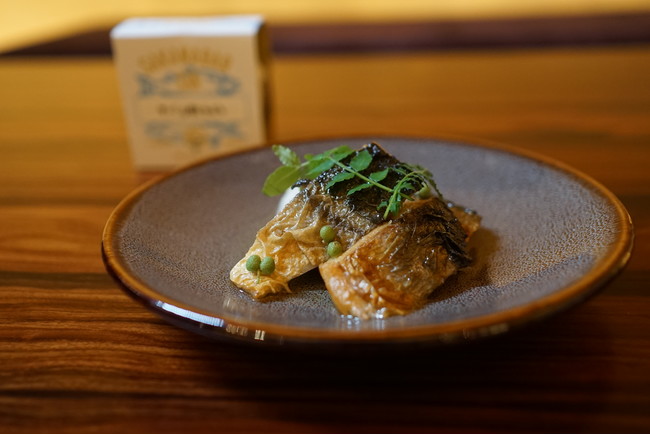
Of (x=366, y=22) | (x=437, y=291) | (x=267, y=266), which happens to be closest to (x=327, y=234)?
(x=267, y=266)

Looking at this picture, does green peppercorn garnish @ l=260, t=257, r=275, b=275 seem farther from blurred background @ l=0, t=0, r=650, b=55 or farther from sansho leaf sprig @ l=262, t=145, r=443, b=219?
blurred background @ l=0, t=0, r=650, b=55

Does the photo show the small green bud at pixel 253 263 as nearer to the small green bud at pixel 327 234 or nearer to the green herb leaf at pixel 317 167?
the small green bud at pixel 327 234

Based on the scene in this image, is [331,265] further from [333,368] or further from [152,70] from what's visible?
[152,70]

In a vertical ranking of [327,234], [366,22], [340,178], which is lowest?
[366,22]

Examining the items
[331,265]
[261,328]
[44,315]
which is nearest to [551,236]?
[331,265]

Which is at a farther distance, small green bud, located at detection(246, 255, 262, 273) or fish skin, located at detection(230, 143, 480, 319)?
small green bud, located at detection(246, 255, 262, 273)

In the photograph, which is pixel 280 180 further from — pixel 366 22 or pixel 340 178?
pixel 366 22

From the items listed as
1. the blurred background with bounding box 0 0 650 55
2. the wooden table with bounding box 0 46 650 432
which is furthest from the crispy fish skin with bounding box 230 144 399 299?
the blurred background with bounding box 0 0 650 55
